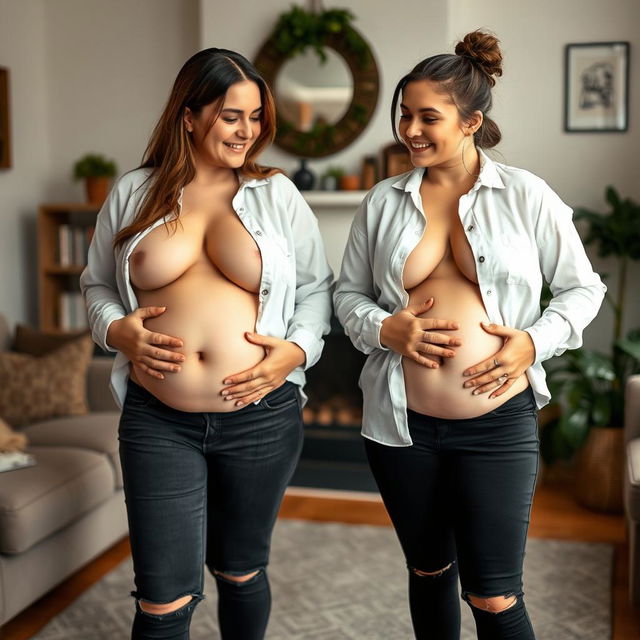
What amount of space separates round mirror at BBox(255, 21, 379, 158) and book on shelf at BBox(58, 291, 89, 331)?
1.35 metres

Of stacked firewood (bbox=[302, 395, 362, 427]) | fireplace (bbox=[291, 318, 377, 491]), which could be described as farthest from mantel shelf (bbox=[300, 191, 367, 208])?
stacked firewood (bbox=[302, 395, 362, 427])

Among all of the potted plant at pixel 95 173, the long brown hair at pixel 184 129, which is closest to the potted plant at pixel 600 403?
the long brown hair at pixel 184 129

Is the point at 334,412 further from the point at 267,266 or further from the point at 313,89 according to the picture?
the point at 267,266

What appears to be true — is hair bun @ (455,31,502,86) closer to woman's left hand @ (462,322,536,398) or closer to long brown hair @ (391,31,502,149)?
long brown hair @ (391,31,502,149)

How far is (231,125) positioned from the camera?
5.75 ft

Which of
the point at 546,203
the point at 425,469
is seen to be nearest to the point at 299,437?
the point at 425,469

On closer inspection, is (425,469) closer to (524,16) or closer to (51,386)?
(51,386)

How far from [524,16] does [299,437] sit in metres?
2.89

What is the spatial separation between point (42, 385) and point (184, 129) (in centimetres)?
184

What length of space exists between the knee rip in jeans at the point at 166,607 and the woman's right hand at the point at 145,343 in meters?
0.46

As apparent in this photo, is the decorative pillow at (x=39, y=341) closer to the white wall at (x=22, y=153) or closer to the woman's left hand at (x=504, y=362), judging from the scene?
the white wall at (x=22, y=153)

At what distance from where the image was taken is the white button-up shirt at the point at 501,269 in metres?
1.63

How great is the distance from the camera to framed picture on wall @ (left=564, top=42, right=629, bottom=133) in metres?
3.95

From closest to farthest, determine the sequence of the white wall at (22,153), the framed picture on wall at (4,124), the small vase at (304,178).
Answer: the small vase at (304,178) < the framed picture on wall at (4,124) < the white wall at (22,153)
